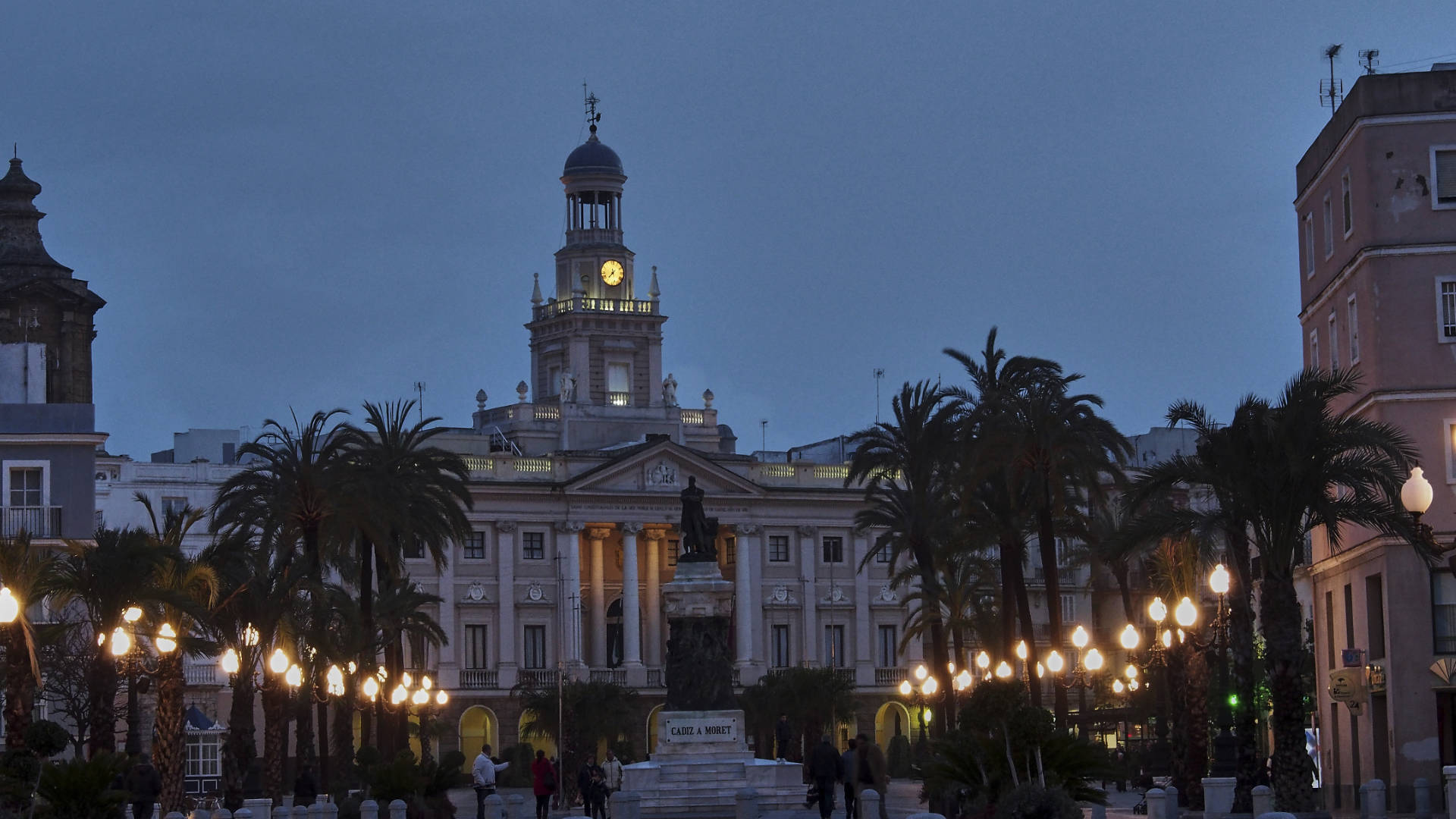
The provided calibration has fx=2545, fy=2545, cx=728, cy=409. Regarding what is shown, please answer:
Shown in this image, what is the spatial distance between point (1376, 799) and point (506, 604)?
243ft

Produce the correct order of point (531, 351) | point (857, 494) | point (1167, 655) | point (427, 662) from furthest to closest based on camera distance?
point (531, 351) < point (857, 494) < point (427, 662) < point (1167, 655)

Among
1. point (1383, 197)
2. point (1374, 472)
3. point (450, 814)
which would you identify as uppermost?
point (1383, 197)

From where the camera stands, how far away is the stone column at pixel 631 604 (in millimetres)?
114562

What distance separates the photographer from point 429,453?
223 ft

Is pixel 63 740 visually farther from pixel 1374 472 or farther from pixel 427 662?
pixel 427 662

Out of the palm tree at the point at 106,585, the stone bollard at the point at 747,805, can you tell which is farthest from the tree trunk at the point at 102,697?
the stone bollard at the point at 747,805

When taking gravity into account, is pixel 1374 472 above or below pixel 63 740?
above

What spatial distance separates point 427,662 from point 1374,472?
72.0 metres

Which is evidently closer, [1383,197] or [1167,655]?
[1383,197]

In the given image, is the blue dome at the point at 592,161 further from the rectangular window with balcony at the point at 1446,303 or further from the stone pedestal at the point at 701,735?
the rectangular window with balcony at the point at 1446,303

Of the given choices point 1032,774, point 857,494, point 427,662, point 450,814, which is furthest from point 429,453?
point 857,494

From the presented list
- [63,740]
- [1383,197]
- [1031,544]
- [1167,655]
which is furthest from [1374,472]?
[1031,544]

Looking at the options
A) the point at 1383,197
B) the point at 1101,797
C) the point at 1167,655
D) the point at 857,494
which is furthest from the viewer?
the point at 857,494

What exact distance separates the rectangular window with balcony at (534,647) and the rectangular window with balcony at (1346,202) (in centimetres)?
6440
